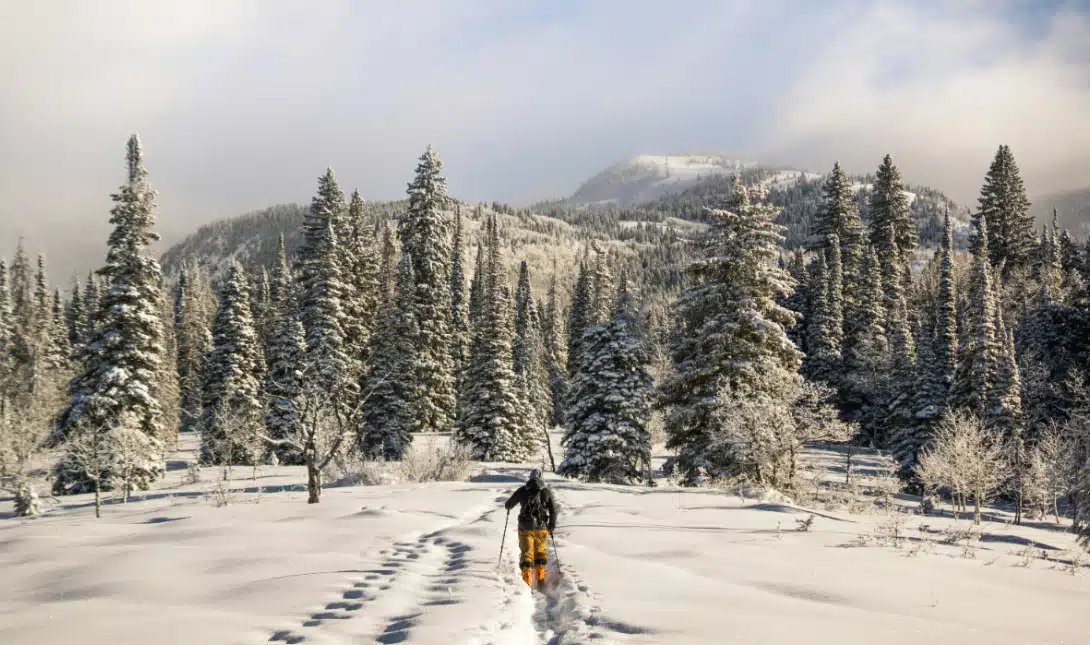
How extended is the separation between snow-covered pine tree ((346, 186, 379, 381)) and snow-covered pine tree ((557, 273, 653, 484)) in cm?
1961

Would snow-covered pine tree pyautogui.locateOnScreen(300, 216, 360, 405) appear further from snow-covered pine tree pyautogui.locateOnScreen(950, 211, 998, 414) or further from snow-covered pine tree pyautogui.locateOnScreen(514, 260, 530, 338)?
snow-covered pine tree pyautogui.locateOnScreen(950, 211, 998, 414)

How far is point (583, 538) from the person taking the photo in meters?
13.5

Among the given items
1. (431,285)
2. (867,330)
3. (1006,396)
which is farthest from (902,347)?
(431,285)

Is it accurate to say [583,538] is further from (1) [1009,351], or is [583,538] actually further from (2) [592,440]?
(1) [1009,351]

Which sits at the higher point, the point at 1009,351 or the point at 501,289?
the point at 501,289

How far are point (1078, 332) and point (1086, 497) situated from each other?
50.3m

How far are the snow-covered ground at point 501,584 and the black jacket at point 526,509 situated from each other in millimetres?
815

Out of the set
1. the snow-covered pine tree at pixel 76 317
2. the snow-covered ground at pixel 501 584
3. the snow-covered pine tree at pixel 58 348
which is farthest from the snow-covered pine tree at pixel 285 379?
the snow-covered pine tree at pixel 76 317

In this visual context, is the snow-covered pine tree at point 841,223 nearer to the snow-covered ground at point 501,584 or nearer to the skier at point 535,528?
the snow-covered ground at point 501,584

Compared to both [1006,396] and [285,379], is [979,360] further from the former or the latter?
[285,379]

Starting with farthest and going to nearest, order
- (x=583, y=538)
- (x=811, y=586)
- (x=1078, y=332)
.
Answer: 1. (x=1078, y=332)
2. (x=583, y=538)
3. (x=811, y=586)

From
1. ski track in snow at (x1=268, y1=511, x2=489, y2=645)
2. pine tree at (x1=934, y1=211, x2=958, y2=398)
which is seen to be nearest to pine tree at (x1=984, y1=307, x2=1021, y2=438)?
pine tree at (x1=934, y1=211, x2=958, y2=398)

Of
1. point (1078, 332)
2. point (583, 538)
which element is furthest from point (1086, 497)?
point (1078, 332)

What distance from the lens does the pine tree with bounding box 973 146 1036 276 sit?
266 ft
